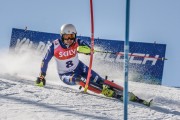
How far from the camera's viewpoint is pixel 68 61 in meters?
8.67

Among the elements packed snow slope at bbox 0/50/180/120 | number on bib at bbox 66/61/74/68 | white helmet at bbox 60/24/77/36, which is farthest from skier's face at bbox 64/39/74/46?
packed snow slope at bbox 0/50/180/120

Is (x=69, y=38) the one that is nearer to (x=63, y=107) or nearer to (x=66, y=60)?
(x=66, y=60)

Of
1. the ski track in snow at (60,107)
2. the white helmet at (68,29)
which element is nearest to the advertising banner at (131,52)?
the white helmet at (68,29)

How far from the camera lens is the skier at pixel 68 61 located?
8.14 metres

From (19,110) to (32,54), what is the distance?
8.62 meters

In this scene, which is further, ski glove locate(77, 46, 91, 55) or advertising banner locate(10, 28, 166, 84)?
advertising banner locate(10, 28, 166, 84)

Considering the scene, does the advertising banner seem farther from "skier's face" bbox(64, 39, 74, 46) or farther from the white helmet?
the white helmet

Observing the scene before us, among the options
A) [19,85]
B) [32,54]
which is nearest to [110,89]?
[19,85]

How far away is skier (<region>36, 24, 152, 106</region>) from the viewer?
8.14 metres

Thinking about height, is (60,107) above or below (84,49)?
below

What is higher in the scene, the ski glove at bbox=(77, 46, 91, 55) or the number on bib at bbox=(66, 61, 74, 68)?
the ski glove at bbox=(77, 46, 91, 55)

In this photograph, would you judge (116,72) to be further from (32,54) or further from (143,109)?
(143,109)

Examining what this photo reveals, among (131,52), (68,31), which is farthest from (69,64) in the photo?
(131,52)

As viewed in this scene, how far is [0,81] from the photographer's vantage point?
776 cm
